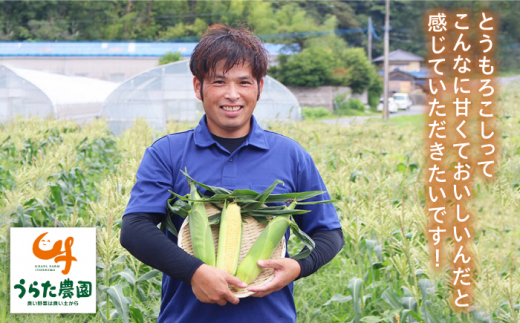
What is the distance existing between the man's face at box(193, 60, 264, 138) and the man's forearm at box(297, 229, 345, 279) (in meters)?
0.50

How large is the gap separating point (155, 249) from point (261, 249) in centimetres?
34

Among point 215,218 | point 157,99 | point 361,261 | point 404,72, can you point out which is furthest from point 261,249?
point 404,72

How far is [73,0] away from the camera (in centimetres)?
5350

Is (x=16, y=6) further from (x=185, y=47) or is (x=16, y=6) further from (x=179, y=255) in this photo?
(x=179, y=255)

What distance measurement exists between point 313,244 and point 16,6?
57.2 metres

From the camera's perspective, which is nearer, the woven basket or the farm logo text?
the woven basket

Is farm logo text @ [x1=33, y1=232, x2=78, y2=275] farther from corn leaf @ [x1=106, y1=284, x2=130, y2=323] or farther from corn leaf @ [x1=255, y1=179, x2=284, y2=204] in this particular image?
corn leaf @ [x1=255, y1=179, x2=284, y2=204]

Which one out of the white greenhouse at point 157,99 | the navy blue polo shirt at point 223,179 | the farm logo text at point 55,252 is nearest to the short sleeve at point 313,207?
the navy blue polo shirt at point 223,179

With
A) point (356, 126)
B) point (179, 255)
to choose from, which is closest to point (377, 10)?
point (356, 126)

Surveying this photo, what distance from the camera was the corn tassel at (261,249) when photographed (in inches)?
71.0

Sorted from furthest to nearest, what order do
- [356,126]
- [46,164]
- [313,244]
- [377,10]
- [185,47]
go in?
[377,10]
[185,47]
[356,126]
[46,164]
[313,244]

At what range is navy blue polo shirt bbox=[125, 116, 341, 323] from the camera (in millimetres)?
1904

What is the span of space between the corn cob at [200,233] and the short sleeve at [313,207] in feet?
1.34

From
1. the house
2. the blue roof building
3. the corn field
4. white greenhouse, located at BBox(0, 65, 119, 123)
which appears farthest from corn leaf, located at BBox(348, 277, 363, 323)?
the house
